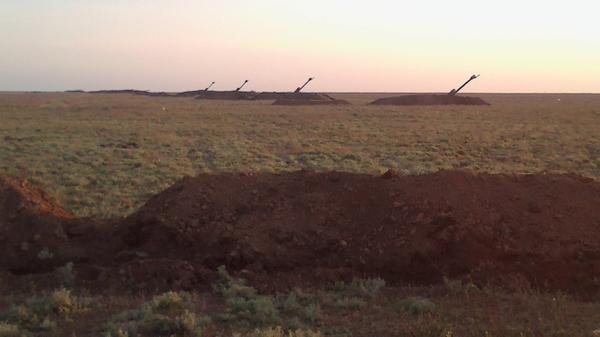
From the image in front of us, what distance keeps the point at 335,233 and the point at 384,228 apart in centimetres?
60

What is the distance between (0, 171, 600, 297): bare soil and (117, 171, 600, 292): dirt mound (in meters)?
0.02

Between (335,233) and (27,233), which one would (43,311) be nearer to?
(27,233)

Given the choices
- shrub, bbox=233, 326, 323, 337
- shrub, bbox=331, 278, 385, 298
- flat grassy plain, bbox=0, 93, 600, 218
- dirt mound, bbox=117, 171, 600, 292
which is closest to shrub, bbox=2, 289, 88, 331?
shrub, bbox=233, 326, 323, 337

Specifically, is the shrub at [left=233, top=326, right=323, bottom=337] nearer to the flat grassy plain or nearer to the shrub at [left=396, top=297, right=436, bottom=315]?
the shrub at [left=396, top=297, right=436, bottom=315]

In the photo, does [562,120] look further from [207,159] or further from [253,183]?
[253,183]

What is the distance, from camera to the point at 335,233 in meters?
8.16

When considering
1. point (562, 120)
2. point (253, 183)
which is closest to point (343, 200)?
point (253, 183)

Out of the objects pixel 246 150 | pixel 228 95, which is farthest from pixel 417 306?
pixel 228 95

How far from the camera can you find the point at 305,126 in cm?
3225

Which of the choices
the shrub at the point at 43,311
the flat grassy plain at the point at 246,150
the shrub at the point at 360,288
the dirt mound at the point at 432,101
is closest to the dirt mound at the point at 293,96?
the dirt mound at the point at 432,101

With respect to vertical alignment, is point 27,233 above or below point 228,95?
above

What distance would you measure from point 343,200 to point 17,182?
536 centimetres

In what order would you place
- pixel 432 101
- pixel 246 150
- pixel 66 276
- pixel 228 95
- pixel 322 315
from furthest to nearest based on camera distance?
pixel 228 95 < pixel 432 101 < pixel 246 150 < pixel 66 276 < pixel 322 315

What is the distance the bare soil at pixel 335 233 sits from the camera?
7.36 m
